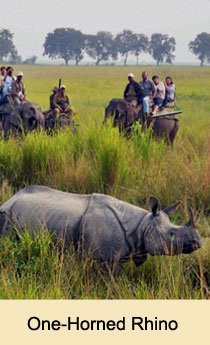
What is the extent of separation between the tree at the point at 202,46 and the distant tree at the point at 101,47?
12352 mm

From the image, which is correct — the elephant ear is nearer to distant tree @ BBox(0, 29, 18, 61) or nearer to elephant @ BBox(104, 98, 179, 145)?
elephant @ BBox(104, 98, 179, 145)

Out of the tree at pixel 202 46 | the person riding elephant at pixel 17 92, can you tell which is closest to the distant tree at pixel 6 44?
the tree at pixel 202 46

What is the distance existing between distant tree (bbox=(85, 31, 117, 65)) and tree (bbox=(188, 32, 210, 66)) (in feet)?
40.5

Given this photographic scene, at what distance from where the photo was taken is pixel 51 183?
8023mm

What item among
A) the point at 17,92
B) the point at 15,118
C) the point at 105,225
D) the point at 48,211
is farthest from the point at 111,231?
the point at 17,92

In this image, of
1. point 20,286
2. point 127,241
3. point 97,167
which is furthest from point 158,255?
point 97,167

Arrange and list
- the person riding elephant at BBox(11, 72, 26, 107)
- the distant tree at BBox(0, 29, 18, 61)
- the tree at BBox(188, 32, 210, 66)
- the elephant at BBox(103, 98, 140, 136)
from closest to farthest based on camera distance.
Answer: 1. the elephant at BBox(103, 98, 140, 136)
2. the person riding elephant at BBox(11, 72, 26, 107)
3. the distant tree at BBox(0, 29, 18, 61)
4. the tree at BBox(188, 32, 210, 66)

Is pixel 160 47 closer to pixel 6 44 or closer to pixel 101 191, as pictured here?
pixel 6 44

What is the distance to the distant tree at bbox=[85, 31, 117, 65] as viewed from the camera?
3718 inches

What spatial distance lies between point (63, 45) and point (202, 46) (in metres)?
23.1

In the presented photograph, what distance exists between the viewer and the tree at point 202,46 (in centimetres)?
9481

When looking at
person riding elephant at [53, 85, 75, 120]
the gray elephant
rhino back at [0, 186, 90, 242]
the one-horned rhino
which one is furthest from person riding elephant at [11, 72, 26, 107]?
the one-horned rhino

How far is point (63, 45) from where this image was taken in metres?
83.8

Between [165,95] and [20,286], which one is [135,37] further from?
[20,286]
